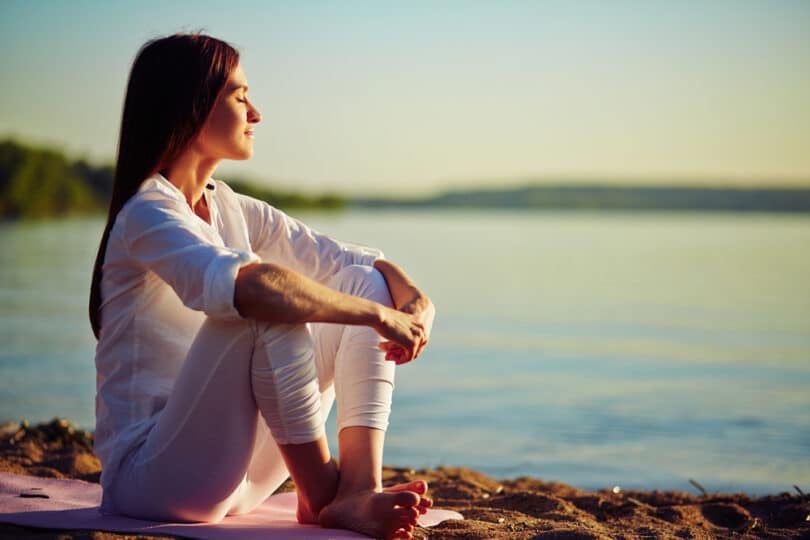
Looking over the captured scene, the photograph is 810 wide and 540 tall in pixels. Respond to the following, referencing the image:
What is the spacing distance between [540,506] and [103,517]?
1.44 m

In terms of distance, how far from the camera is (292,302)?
2.20 meters

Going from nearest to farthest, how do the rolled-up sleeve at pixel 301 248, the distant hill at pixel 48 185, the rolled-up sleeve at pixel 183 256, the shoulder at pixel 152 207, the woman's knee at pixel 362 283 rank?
1. the rolled-up sleeve at pixel 183 256
2. the shoulder at pixel 152 207
3. the woman's knee at pixel 362 283
4. the rolled-up sleeve at pixel 301 248
5. the distant hill at pixel 48 185

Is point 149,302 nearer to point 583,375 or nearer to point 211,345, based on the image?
point 211,345

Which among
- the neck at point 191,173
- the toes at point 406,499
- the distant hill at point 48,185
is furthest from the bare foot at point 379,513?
the distant hill at point 48,185

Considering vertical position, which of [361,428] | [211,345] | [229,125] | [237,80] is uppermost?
[237,80]

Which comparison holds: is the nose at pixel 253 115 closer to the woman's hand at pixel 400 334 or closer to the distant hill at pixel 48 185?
the woman's hand at pixel 400 334

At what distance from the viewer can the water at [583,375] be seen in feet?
15.7

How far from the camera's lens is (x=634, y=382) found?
22.0 feet

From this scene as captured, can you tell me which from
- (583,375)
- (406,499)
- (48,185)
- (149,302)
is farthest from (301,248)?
(48,185)

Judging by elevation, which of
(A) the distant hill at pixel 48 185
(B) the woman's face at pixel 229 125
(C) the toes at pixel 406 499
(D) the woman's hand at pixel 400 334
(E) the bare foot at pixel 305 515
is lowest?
(E) the bare foot at pixel 305 515

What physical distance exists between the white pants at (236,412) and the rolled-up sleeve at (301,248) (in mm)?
388

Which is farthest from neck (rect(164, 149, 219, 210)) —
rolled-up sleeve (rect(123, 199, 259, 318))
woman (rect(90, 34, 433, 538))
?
rolled-up sleeve (rect(123, 199, 259, 318))

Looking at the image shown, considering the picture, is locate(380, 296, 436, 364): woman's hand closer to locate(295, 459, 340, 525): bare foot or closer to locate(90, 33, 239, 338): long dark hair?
locate(295, 459, 340, 525): bare foot

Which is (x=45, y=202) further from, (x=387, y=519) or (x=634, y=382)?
(x=387, y=519)
